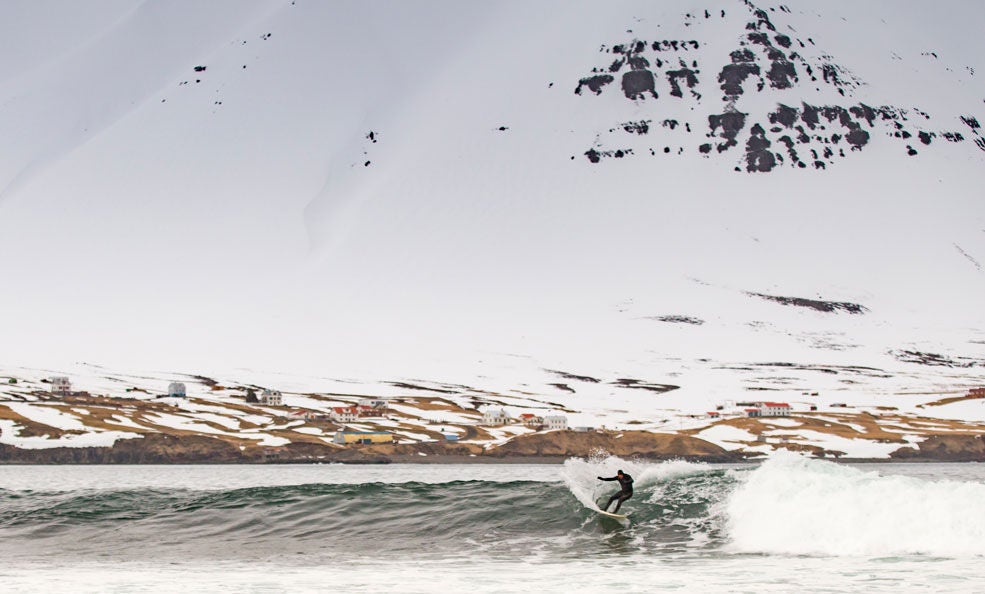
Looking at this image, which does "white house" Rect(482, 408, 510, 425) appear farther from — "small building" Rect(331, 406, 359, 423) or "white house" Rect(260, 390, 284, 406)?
"white house" Rect(260, 390, 284, 406)

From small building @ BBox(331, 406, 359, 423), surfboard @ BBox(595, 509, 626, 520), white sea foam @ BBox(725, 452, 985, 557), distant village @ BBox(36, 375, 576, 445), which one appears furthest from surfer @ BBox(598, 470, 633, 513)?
small building @ BBox(331, 406, 359, 423)

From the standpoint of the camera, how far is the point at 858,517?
128 ft

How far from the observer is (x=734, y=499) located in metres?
45.2

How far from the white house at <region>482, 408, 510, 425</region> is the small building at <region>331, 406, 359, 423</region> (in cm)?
1769

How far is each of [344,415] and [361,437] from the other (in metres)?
24.1

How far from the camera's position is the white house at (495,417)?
171 metres

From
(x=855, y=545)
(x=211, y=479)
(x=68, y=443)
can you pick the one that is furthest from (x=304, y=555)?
(x=68, y=443)

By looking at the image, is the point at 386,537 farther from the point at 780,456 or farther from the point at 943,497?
the point at 943,497

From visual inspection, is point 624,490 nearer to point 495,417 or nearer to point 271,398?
point 495,417

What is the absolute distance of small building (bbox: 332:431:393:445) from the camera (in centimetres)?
13725

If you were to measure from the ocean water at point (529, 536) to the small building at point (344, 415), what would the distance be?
10166 cm

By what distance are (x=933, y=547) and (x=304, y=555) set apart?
19.1 m

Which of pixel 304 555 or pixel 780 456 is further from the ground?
pixel 780 456

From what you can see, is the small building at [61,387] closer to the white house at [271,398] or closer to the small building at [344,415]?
the white house at [271,398]
